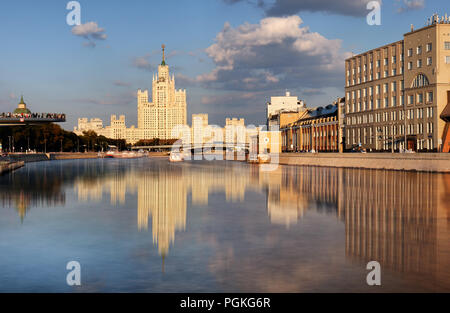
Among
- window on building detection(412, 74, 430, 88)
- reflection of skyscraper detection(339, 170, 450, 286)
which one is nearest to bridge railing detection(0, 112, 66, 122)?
window on building detection(412, 74, 430, 88)

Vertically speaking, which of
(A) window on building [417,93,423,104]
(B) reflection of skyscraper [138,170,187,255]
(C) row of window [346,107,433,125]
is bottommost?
(B) reflection of skyscraper [138,170,187,255]

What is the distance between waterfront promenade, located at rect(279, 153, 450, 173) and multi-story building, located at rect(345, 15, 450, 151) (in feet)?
24.5

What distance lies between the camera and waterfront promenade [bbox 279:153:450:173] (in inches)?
2350

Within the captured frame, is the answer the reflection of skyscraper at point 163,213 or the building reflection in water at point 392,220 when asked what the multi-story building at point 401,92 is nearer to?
the building reflection in water at point 392,220

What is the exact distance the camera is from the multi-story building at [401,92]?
8781 centimetres

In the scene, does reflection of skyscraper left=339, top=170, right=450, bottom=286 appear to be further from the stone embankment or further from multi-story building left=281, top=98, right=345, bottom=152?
multi-story building left=281, top=98, right=345, bottom=152

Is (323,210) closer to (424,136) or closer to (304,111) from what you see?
(424,136)

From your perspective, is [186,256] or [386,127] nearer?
[186,256]

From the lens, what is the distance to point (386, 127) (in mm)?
105438

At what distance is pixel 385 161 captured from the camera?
70.6m

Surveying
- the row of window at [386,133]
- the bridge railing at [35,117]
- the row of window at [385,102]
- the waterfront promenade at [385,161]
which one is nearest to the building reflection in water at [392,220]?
the waterfront promenade at [385,161]

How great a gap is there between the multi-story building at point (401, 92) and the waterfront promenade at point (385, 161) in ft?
24.5
